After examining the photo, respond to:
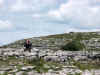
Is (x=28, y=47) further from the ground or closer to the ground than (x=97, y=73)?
further from the ground

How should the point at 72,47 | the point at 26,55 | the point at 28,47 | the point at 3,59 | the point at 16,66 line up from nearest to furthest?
the point at 16,66 → the point at 3,59 → the point at 26,55 → the point at 28,47 → the point at 72,47

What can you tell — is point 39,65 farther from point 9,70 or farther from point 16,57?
point 16,57

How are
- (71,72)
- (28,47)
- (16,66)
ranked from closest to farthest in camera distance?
1. (71,72)
2. (16,66)
3. (28,47)

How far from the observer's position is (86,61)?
29906mm

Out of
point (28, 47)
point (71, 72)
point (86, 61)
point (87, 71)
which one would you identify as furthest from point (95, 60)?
point (28, 47)

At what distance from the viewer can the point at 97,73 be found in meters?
23.6

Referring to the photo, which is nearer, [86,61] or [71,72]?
[71,72]

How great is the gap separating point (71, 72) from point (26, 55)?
33.5 feet

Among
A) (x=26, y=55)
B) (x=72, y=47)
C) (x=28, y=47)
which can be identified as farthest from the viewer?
(x=72, y=47)

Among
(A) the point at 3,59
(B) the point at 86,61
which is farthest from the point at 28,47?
(B) the point at 86,61

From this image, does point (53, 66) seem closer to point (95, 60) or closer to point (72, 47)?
point (95, 60)

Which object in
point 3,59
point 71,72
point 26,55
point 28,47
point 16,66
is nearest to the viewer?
point 71,72

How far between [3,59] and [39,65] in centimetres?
600

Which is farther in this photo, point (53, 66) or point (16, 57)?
point (16, 57)
